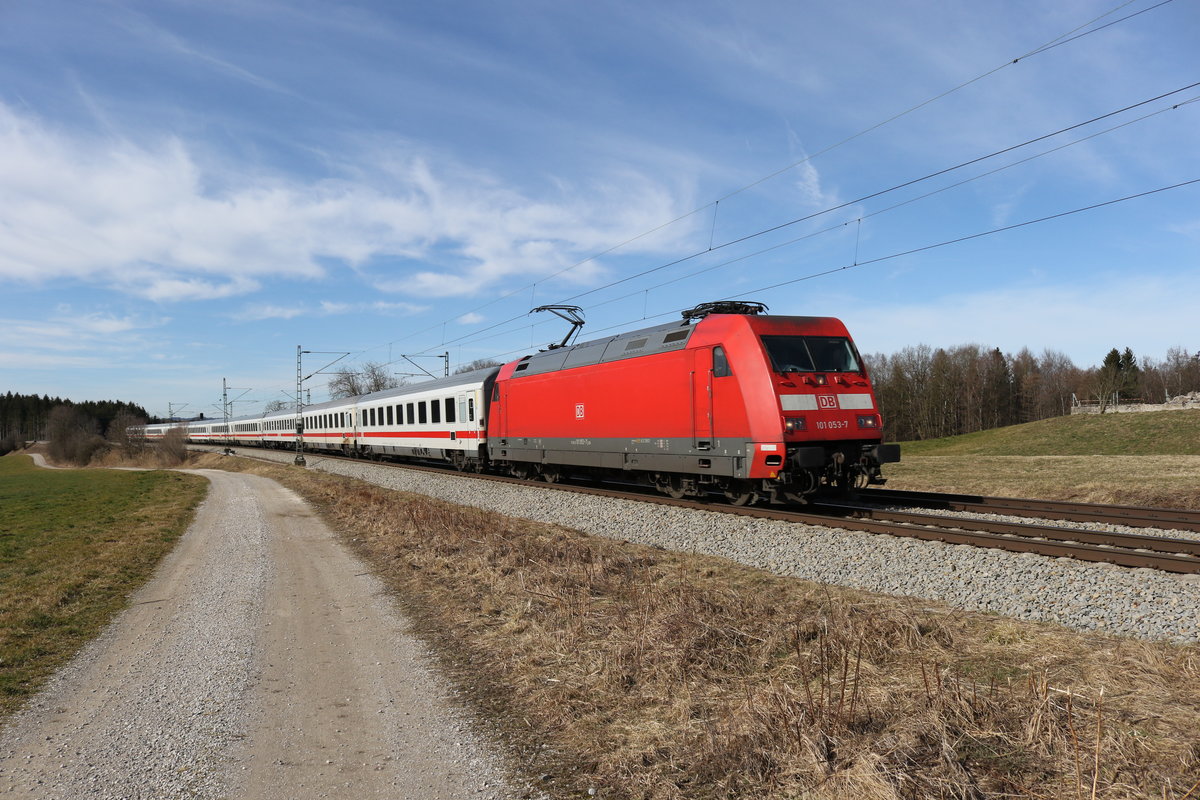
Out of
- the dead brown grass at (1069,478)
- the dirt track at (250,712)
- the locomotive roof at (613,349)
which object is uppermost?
the locomotive roof at (613,349)

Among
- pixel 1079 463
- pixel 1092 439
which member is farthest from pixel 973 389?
pixel 1079 463

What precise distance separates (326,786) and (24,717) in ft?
9.26

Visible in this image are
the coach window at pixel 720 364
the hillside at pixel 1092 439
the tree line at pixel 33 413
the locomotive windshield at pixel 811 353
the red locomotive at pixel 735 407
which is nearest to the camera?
the red locomotive at pixel 735 407

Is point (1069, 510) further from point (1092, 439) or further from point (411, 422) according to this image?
point (1092, 439)

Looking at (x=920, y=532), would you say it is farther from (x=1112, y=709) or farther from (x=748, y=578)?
(x=1112, y=709)

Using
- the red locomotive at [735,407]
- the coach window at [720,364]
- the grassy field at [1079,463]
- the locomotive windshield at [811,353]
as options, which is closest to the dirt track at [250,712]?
the red locomotive at [735,407]

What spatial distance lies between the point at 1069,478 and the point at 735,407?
480 inches

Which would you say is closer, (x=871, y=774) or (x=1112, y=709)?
(x=871, y=774)

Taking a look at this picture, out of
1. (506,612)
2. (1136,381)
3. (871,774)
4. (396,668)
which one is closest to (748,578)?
(506,612)

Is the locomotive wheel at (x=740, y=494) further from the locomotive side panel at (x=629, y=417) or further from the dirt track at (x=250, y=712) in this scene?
the dirt track at (x=250, y=712)

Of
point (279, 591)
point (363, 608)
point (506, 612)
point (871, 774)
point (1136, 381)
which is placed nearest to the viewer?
point (871, 774)

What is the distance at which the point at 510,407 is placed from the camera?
73.0 ft

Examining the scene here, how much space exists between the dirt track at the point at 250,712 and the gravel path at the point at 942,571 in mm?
5144

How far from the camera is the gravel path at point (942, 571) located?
258 inches
